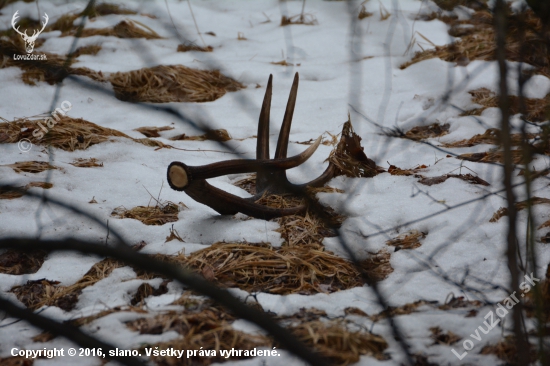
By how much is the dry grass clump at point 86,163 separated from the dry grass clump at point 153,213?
0.49 meters

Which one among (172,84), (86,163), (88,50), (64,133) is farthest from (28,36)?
(86,163)

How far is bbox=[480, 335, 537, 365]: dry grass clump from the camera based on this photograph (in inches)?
48.4

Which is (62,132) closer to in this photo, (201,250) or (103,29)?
(201,250)

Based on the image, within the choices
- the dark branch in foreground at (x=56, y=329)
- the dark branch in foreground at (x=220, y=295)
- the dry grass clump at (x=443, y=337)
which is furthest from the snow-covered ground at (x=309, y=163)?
the dark branch in foreground at (x=56, y=329)

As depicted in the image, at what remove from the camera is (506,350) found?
126 centimetres

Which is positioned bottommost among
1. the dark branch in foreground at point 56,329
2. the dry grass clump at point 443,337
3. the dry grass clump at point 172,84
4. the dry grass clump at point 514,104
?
the dark branch in foreground at point 56,329

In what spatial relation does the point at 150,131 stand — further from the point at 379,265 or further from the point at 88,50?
the point at 379,265

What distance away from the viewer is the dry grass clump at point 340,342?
49.6 inches

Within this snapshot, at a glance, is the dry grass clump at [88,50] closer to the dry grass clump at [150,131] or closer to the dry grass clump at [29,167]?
the dry grass clump at [150,131]

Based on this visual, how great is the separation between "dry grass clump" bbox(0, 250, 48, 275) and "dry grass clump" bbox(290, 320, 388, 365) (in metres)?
1.18

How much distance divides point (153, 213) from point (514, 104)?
92.5 inches

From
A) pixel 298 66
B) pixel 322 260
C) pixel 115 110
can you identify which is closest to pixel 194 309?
pixel 322 260

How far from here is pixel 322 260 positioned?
1.85 meters

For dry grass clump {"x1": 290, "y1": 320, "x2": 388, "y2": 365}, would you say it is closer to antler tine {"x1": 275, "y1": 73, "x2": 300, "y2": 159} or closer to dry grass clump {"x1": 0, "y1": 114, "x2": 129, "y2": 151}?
antler tine {"x1": 275, "y1": 73, "x2": 300, "y2": 159}
